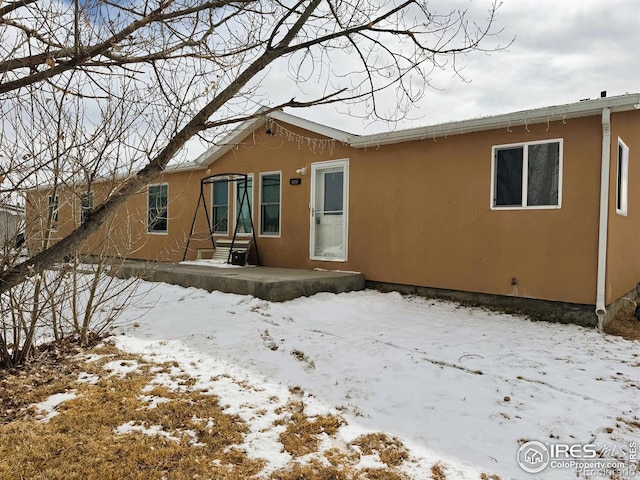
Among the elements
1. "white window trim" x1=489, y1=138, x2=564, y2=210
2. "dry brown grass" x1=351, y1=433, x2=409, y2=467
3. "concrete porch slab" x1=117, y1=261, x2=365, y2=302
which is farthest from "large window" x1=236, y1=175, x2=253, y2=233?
"dry brown grass" x1=351, y1=433, x2=409, y2=467

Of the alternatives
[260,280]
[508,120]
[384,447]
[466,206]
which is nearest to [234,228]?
[260,280]

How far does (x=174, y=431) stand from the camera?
289 cm

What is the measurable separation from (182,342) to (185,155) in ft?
6.69

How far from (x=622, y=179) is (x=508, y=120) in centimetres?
229

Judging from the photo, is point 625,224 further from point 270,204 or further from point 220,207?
point 220,207

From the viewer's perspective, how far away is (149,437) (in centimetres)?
279

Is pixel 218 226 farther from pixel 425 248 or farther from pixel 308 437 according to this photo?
pixel 308 437

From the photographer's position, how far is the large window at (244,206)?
1006 centimetres

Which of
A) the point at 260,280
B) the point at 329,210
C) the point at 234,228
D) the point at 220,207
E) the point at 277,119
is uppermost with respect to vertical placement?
the point at 277,119

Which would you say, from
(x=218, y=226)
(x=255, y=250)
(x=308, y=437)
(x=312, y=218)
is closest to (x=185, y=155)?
(x=308, y=437)

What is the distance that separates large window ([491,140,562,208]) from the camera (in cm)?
622

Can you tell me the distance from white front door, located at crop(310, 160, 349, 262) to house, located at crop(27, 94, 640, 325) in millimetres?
24

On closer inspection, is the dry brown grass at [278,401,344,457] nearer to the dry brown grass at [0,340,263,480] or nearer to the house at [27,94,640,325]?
the dry brown grass at [0,340,263,480]

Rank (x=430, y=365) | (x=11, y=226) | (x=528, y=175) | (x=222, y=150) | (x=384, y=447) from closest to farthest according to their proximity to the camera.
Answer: (x=384, y=447)
(x=11, y=226)
(x=430, y=365)
(x=528, y=175)
(x=222, y=150)
